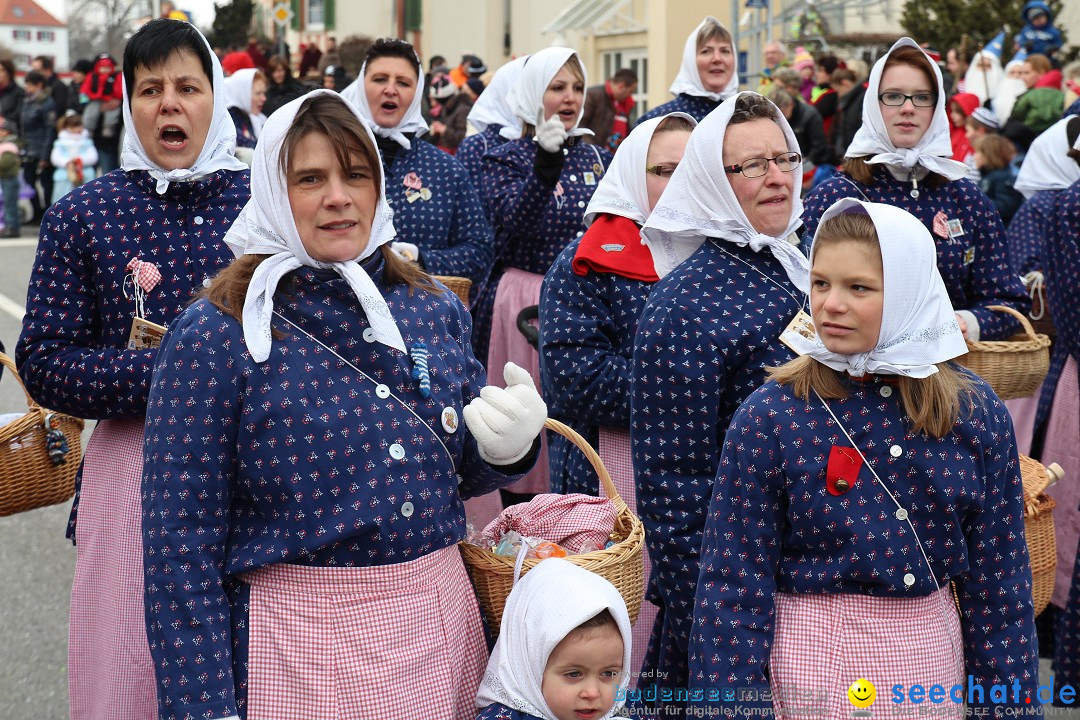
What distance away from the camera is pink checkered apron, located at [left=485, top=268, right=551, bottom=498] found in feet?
20.0

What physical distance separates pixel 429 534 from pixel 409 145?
3740 millimetres

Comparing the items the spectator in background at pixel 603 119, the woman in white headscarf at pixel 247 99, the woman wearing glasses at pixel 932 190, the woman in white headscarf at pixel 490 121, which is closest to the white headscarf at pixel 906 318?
the woman wearing glasses at pixel 932 190

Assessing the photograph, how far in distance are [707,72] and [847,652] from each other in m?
5.36

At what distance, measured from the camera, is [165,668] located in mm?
2512

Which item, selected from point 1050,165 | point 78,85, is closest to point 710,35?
point 1050,165

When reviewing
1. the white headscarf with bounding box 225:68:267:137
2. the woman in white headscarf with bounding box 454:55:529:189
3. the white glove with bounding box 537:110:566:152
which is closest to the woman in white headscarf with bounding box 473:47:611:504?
the white glove with bounding box 537:110:566:152

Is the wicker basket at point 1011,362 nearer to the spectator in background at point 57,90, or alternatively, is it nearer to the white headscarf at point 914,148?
the white headscarf at point 914,148

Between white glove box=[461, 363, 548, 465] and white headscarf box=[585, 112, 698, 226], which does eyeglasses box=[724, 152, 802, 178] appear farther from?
white glove box=[461, 363, 548, 465]

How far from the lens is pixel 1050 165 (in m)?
6.65

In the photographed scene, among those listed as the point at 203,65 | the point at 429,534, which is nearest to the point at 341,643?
the point at 429,534

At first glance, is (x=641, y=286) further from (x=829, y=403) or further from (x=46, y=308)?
(x=46, y=308)

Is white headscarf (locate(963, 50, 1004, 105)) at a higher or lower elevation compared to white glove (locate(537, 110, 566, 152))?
higher

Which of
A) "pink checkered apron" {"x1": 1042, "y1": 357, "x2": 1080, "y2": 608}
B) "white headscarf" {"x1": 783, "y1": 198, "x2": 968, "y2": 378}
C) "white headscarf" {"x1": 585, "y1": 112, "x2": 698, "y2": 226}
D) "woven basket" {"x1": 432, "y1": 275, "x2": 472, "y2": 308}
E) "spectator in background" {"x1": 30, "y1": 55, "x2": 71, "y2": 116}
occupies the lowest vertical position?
"pink checkered apron" {"x1": 1042, "y1": 357, "x2": 1080, "y2": 608}

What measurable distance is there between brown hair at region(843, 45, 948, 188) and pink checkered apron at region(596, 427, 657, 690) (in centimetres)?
143
